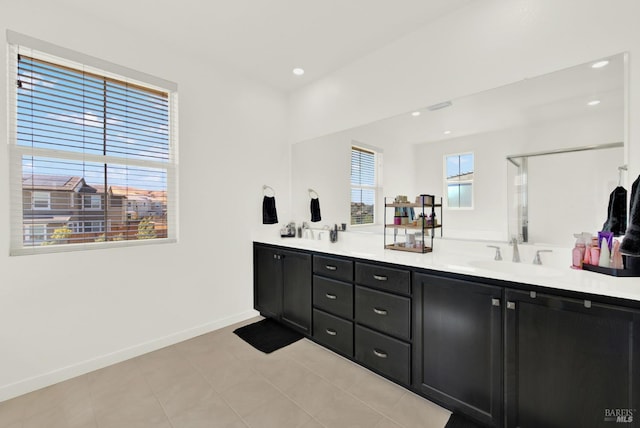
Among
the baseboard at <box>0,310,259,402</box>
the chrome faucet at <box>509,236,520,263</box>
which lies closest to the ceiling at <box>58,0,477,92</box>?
the chrome faucet at <box>509,236,520,263</box>

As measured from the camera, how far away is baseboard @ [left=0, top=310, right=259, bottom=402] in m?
1.86

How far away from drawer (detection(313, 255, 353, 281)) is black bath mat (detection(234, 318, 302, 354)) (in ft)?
2.44

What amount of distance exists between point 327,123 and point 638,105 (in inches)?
89.3

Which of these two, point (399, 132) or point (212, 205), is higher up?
point (399, 132)

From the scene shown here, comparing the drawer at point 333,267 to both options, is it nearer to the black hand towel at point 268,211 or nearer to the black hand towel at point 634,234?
the black hand towel at point 268,211

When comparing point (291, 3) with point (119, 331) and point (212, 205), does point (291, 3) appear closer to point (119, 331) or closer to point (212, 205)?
point (212, 205)

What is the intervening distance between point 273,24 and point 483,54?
157cm

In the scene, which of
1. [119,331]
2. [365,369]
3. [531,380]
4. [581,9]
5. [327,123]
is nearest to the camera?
[531,380]

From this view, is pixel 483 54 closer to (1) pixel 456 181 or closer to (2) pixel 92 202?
(1) pixel 456 181

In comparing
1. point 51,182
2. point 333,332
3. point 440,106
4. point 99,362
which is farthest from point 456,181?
point 99,362

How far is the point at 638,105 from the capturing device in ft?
4.77

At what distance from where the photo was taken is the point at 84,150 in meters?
2.13

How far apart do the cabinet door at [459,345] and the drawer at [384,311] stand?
8 centimetres

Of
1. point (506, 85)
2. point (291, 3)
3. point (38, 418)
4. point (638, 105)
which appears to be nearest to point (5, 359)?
point (38, 418)
